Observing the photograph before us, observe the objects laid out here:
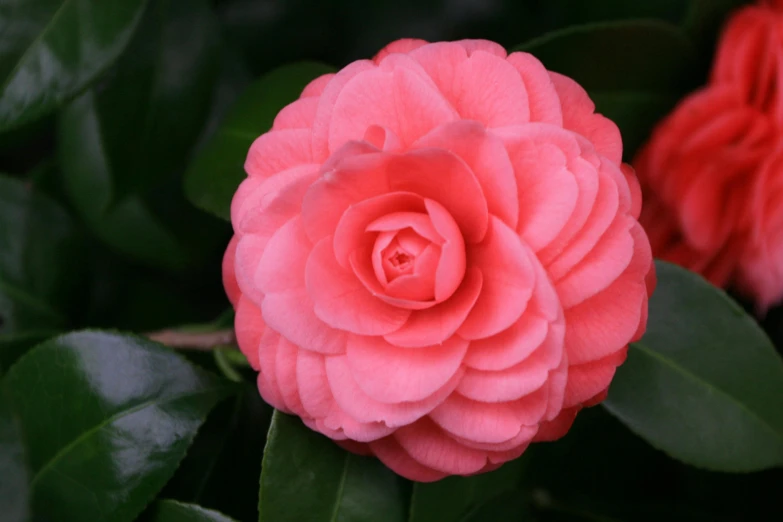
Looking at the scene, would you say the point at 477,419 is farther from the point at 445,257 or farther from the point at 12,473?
the point at 12,473

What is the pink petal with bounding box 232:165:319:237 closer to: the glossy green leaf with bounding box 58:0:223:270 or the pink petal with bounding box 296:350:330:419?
the pink petal with bounding box 296:350:330:419

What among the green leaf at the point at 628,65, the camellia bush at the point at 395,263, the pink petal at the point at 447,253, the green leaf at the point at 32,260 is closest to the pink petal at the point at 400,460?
the camellia bush at the point at 395,263

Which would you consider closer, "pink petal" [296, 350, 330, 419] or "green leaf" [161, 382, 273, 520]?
"pink petal" [296, 350, 330, 419]

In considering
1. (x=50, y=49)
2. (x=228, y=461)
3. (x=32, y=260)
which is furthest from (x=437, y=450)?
(x=32, y=260)

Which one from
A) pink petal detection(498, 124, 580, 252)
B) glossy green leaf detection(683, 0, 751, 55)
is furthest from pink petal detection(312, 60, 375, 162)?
glossy green leaf detection(683, 0, 751, 55)

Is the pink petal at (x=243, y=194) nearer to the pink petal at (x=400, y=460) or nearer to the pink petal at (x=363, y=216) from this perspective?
the pink petal at (x=363, y=216)

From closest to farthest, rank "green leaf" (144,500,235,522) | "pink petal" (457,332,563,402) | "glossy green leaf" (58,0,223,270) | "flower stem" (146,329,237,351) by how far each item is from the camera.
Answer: "pink petal" (457,332,563,402) → "green leaf" (144,500,235,522) → "flower stem" (146,329,237,351) → "glossy green leaf" (58,0,223,270)
